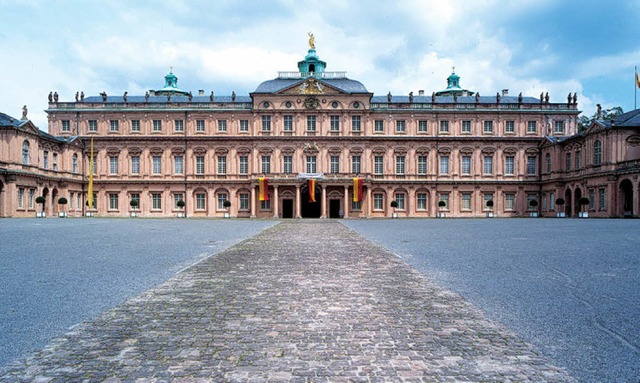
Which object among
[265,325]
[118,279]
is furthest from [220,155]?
[265,325]

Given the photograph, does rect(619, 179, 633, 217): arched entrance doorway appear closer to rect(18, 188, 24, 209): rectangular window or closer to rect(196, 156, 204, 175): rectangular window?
rect(196, 156, 204, 175): rectangular window

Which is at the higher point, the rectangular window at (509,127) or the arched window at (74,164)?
the rectangular window at (509,127)

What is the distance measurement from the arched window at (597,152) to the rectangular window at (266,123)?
3458 cm

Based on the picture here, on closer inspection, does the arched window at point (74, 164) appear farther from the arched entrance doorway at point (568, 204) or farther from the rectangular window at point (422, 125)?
the arched entrance doorway at point (568, 204)

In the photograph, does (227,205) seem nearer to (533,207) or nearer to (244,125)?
(244,125)

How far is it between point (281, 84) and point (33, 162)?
28.0 meters

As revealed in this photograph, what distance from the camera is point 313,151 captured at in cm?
5453

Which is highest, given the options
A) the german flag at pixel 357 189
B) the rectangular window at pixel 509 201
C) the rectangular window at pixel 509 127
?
the rectangular window at pixel 509 127

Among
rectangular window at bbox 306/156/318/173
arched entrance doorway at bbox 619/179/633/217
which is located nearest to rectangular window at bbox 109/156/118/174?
rectangular window at bbox 306/156/318/173

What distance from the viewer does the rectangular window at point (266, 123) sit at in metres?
54.6

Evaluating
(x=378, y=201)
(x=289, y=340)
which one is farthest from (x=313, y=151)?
(x=289, y=340)

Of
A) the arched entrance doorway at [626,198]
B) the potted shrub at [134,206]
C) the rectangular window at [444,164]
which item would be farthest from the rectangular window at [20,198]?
the arched entrance doorway at [626,198]

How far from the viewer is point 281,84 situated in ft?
185

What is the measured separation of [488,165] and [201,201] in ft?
115
